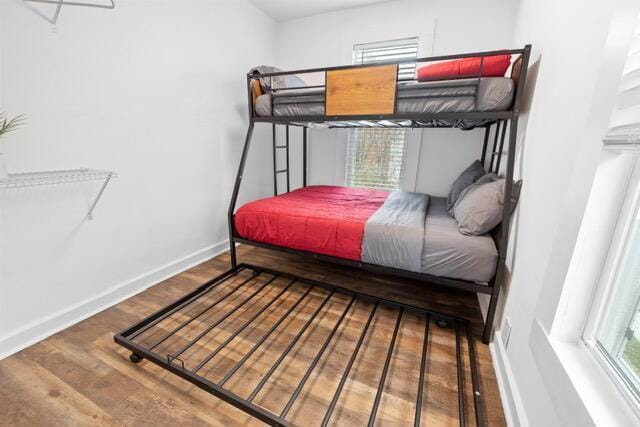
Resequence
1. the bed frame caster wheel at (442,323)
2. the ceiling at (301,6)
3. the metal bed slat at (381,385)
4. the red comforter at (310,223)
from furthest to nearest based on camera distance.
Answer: the ceiling at (301,6), the red comforter at (310,223), the bed frame caster wheel at (442,323), the metal bed slat at (381,385)

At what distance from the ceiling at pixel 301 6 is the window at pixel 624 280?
2817 mm

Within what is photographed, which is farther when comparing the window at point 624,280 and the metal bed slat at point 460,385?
the metal bed slat at point 460,385

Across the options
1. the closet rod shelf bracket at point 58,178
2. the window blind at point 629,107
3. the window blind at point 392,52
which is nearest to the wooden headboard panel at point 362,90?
the window blind at point 629,107

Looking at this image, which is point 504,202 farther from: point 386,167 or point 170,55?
point 170,55

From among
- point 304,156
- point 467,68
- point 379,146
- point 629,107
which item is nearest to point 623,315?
point 629,107

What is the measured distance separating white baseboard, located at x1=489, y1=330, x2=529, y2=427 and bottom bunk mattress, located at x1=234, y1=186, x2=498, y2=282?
0.37 meters

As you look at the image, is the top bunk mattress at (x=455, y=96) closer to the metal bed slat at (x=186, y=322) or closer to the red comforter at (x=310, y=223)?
the red comforter at (x=310, y=223)

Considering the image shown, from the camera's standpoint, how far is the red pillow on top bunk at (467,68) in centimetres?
160

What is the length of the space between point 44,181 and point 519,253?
99.0 inches

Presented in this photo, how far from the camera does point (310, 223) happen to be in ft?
6.13

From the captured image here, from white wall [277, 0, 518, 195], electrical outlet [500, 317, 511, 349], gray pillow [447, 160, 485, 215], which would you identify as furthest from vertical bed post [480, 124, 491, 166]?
electrical outlet [500, 317, 511, 349]

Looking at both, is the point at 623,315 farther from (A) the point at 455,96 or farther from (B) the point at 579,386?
(A) the point at 455,96

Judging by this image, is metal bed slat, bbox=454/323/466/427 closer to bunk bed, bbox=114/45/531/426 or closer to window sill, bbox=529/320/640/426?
bunk bed, bbox=114/45/531/426

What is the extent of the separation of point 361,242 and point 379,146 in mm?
1750
